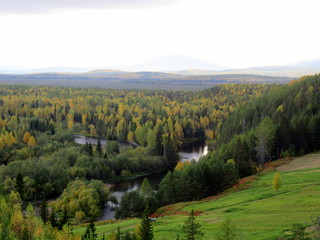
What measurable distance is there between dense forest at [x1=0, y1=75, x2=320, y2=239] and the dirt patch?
161 inches

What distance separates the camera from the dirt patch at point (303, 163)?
62.3 m

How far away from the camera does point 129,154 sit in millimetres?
92750

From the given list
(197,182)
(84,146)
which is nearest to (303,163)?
(197,182)

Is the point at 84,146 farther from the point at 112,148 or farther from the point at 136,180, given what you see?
the point at 136,180

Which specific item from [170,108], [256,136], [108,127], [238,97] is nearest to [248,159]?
[256,136]

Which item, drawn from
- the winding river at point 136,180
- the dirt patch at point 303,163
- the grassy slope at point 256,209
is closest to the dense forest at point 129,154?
the winding river at point 136,180

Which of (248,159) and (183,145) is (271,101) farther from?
(248,159)

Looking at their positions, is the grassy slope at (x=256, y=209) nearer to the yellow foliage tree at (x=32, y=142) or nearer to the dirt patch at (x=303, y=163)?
the dirt patch at (x=303, y=163)

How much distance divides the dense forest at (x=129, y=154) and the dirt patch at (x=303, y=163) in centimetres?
410

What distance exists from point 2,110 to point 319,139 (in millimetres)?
138098

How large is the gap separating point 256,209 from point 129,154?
178ft

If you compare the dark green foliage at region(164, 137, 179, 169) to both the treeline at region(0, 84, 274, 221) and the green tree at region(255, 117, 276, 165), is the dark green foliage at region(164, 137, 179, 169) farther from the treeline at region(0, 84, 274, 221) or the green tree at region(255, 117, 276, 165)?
the green tree at region(255, 117, 276, 165)

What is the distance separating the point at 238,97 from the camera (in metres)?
190

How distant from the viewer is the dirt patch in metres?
62.3
